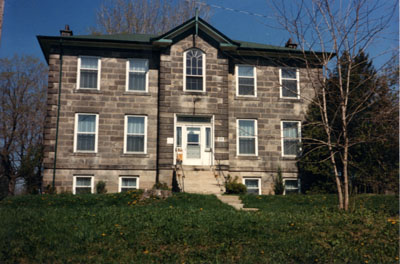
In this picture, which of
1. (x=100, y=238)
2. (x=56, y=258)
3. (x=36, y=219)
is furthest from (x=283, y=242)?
(x=36, y=219)

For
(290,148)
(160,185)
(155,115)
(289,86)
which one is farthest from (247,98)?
(160,185)

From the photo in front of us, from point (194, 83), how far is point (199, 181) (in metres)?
5.03

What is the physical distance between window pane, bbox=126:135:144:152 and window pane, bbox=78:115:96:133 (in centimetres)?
177

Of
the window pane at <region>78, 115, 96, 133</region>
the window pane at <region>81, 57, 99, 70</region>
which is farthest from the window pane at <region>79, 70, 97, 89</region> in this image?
the window pane at <region>78, 115, 96, 133</region>

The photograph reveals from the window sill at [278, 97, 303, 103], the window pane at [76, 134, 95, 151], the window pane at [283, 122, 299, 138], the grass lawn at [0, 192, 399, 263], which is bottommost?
the grass lawn at [0, 192, 399, 263]

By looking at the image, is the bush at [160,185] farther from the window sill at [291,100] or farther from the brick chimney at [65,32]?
the brick chimney at [65,32]

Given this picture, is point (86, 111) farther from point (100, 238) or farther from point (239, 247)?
point (239, 247)

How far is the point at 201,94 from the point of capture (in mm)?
19312

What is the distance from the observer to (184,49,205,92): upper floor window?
19438 mm

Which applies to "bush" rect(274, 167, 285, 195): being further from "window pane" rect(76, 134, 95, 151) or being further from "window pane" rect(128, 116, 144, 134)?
"window pane" rect(76, 134, 95, 151)

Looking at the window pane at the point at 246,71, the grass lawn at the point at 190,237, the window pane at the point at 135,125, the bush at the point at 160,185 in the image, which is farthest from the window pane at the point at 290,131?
the grass lawn at the point at 190,237

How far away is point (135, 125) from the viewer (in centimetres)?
1927

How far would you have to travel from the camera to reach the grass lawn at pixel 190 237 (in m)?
7.66

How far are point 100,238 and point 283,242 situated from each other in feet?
12.6
